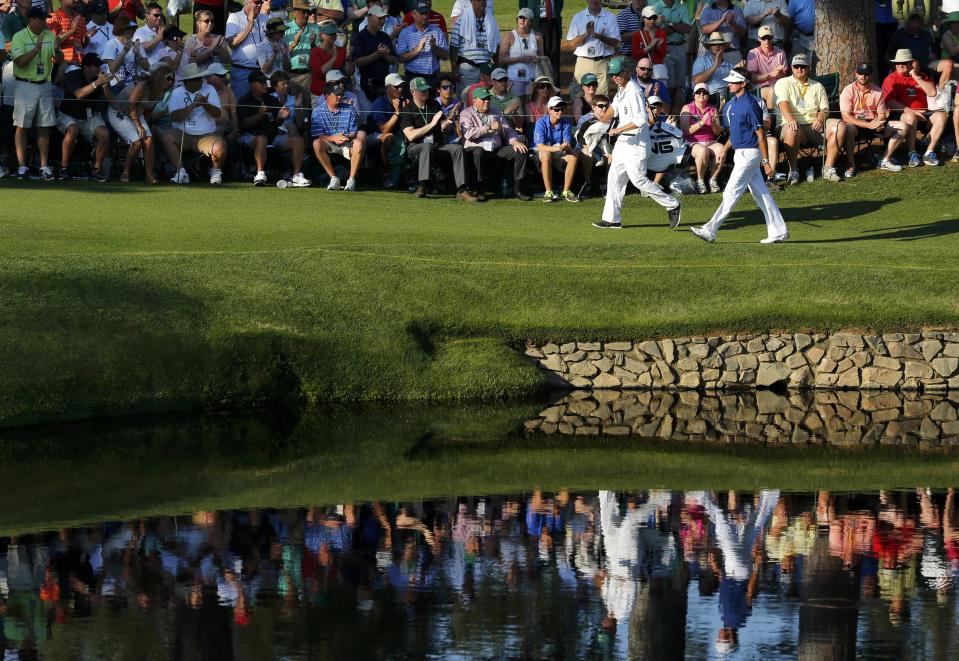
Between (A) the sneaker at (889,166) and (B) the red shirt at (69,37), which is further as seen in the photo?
(A) the sneaker at (889,166)

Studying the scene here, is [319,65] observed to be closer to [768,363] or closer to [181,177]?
[181,177]

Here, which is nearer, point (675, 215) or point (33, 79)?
point (675, 215)

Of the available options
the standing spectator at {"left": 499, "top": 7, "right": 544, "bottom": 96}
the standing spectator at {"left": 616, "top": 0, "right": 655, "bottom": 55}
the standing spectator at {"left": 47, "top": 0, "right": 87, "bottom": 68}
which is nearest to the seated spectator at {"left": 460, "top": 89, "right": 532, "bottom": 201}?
the standing spectator at {"left": 499, "top": 7, "right": 544, "bottom": 96}

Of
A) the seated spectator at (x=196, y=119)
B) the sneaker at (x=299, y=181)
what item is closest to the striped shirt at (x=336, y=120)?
the sneaker at (x=299, y=181)

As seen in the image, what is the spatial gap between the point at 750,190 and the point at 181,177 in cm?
756

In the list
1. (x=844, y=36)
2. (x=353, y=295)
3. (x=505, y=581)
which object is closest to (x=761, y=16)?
(x=844, y=36)

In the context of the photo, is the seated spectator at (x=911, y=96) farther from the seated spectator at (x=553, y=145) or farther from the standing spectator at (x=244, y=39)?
the standing spectator at (x=244, y=39)

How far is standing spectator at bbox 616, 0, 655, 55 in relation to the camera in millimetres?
23328

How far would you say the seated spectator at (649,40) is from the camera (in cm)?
2298

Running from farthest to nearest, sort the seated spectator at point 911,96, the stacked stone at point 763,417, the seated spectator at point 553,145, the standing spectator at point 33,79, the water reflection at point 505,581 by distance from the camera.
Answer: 1. the seated spectator at point 911,96
2. the seated spectator at point 553,145
3. the standing spectator at point 33,79
4. the stacked stone at point 763,417
5. the water reflection at point 505,581

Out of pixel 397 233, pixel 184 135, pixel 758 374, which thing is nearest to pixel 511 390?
pixel 758 374

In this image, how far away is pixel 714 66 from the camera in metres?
22.8

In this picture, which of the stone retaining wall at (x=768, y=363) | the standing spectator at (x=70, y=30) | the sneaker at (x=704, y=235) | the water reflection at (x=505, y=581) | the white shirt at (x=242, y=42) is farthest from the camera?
the white shirt at (x=242, y=42)

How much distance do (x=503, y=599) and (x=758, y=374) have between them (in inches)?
319
